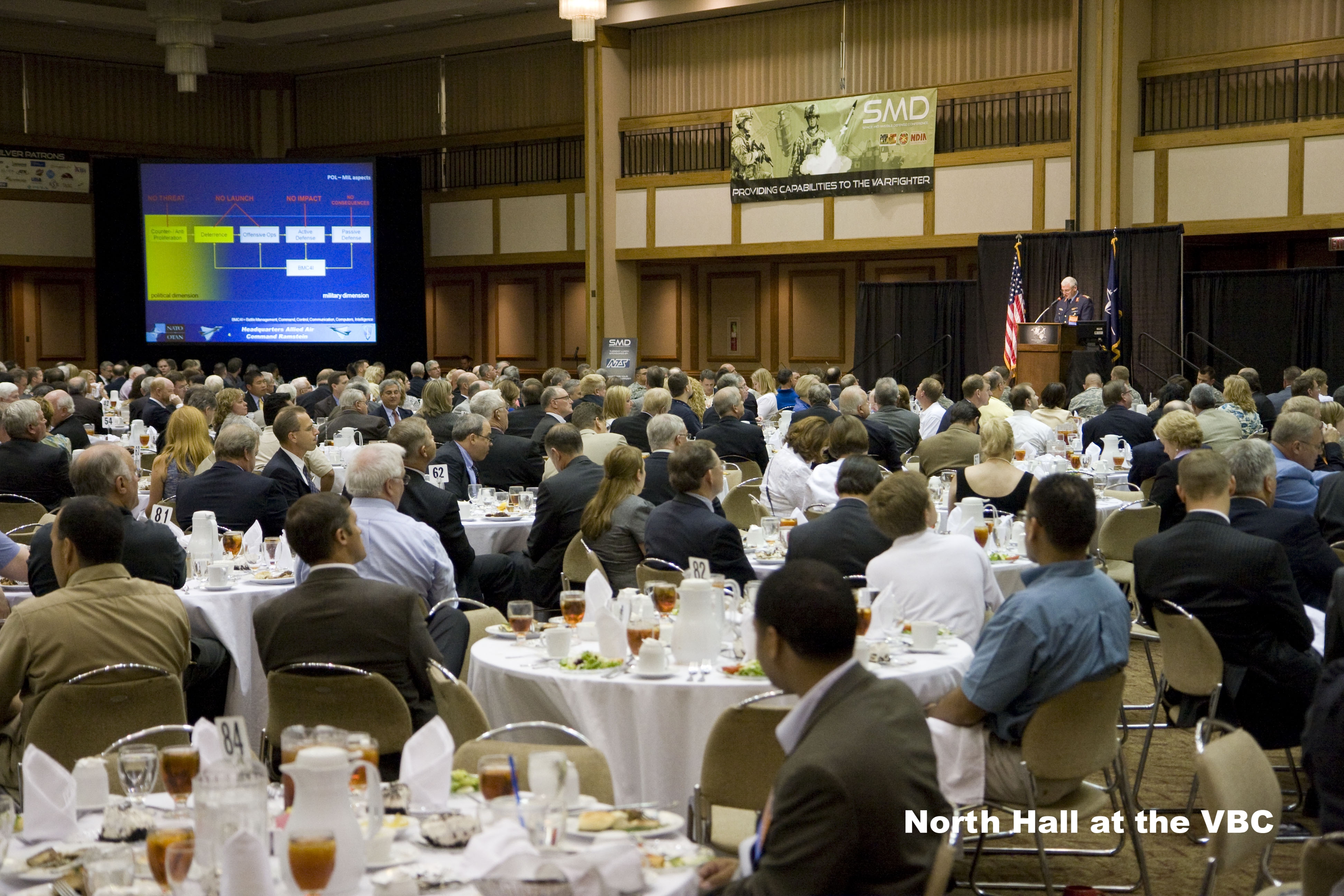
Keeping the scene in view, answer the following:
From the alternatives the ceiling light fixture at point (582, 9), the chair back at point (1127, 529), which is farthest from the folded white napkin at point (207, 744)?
the ceiling light fixture at point (582, 9)

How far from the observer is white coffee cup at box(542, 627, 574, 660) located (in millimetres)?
4277

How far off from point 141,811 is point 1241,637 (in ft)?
11.9

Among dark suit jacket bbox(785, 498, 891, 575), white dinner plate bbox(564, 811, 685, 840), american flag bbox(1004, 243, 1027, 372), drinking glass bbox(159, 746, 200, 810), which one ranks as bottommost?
white dinner plate bbox(564, 811, 685, 840)

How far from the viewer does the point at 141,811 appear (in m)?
2.76

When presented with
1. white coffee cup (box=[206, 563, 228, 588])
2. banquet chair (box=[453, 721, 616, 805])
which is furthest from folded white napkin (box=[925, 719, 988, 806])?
white coffee cup (box=[206, 563, 228, 588])

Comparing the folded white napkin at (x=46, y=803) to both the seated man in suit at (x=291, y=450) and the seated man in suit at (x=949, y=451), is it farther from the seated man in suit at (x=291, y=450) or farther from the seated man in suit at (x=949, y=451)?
the seated man in suit at (x=949, y=451)

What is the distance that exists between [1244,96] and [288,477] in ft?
44.5

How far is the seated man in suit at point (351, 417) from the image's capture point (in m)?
9.44

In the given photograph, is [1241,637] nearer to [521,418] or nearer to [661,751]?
[661,751]

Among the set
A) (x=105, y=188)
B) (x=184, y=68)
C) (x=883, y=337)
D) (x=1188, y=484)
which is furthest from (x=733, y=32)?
(x=1188, y=484)

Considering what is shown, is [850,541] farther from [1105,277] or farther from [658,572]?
[1105,277]

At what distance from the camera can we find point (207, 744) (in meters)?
2.91

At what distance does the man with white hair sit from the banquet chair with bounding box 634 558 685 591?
754 mm

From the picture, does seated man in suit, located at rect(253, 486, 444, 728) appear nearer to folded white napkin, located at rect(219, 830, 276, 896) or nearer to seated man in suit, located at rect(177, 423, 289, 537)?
folded white napkin, located at rect(219, 830, 276, 896)
